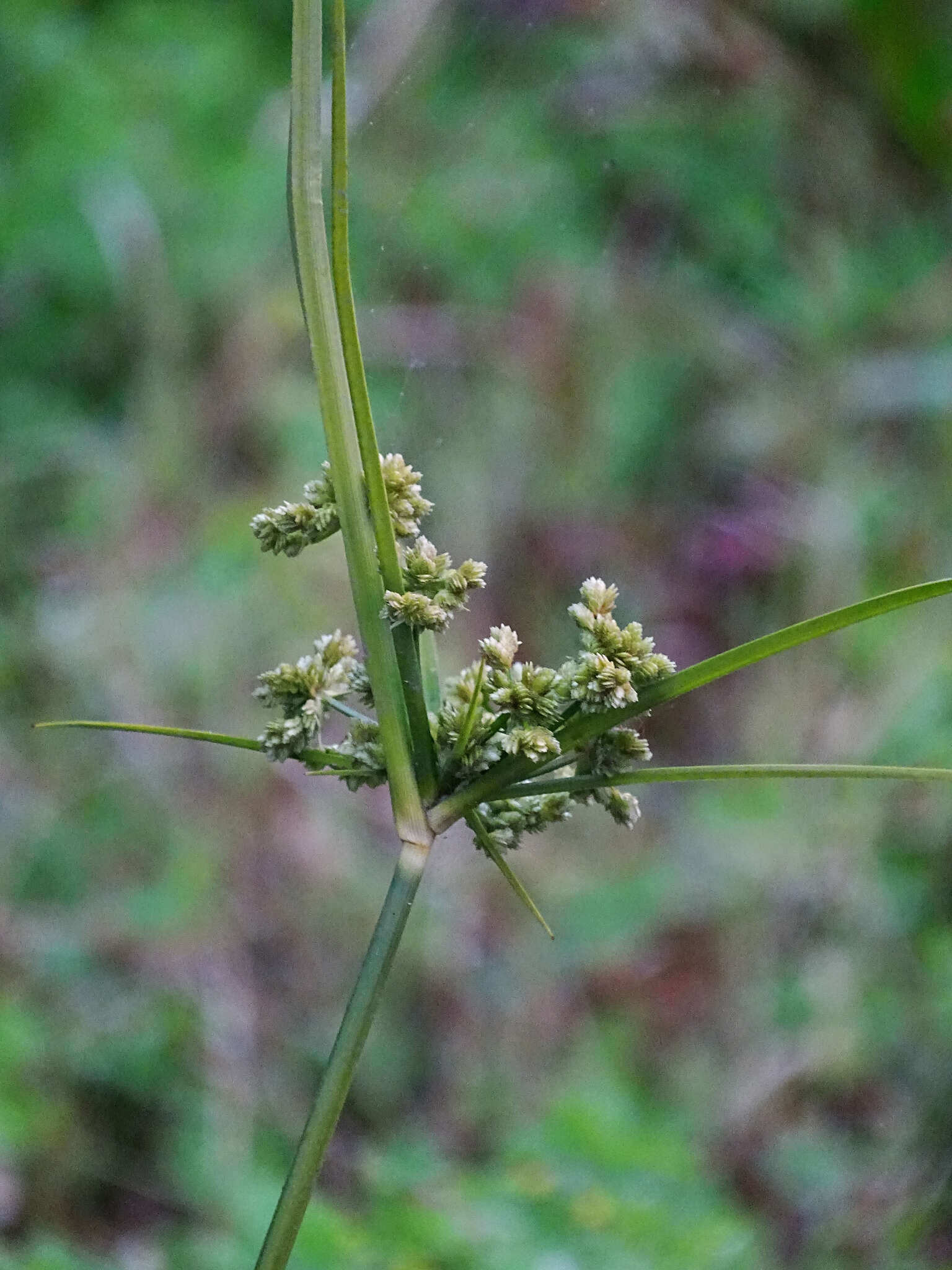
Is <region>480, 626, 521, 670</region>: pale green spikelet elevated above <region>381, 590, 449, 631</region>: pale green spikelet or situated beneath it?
elevated above

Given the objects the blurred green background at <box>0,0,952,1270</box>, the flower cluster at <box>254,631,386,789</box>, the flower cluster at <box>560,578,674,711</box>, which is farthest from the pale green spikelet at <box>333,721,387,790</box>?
the blurred green background at <box>0,0,952,1270</box>

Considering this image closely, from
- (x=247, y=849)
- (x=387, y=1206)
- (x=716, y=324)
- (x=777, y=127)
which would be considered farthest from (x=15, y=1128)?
(x=777, y=127)

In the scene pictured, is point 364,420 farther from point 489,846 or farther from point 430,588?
point 489,846

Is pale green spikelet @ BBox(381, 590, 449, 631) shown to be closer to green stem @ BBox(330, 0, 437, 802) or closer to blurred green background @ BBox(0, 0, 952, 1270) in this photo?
green stem @ BBox(330, 0, 437, 802)

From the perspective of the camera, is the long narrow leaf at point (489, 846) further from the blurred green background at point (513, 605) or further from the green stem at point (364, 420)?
the blurred green background at point (513, 605)

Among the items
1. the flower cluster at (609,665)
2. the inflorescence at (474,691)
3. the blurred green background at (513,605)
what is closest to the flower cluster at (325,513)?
the inflorescence at (474,691)

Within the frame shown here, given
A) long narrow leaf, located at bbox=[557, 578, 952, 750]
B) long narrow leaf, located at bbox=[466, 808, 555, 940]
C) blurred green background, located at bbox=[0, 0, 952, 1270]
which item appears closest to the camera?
long narrow leaf, located at bbox=[557, 578, 952, 750]
